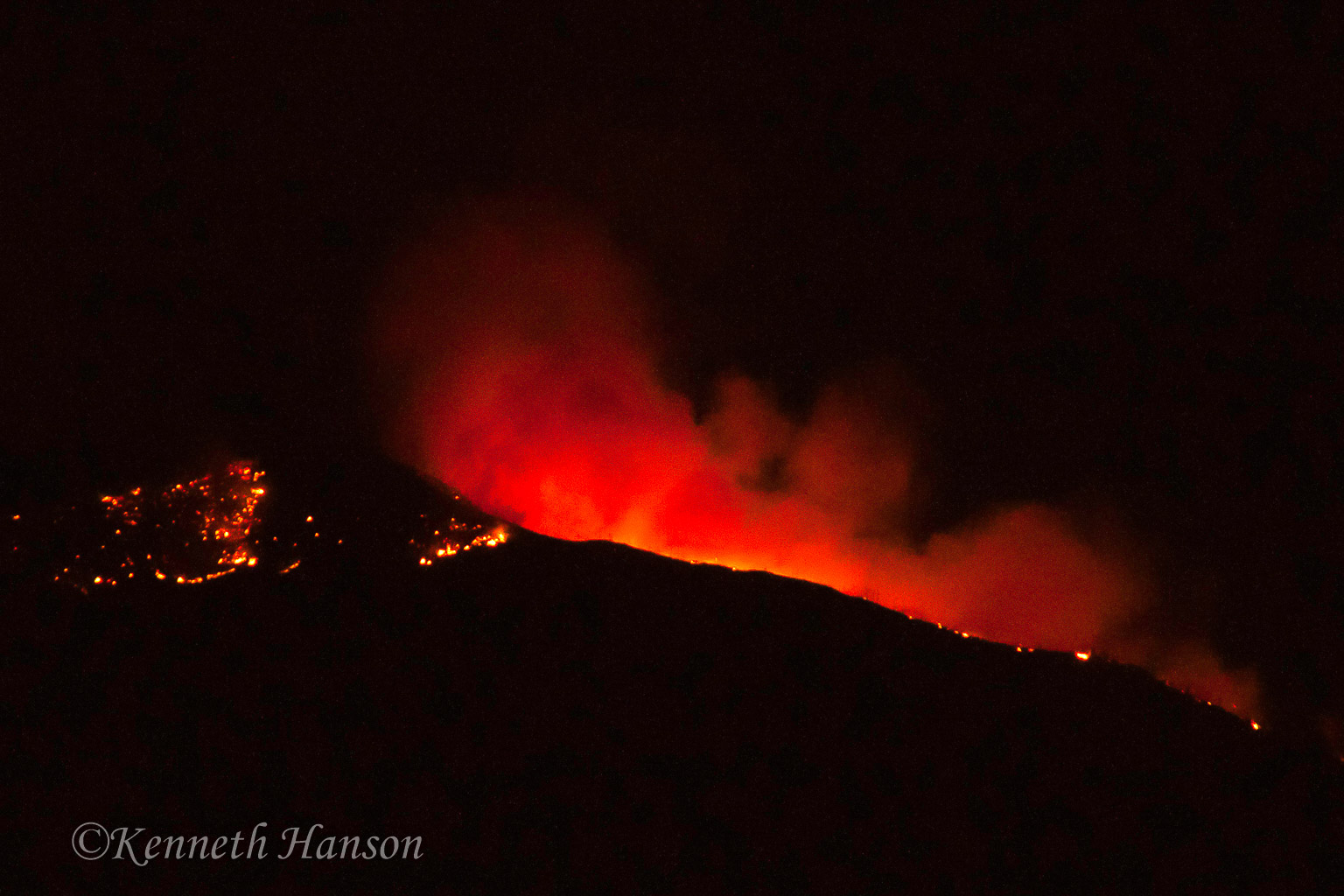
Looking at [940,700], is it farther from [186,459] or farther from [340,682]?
[186,459]

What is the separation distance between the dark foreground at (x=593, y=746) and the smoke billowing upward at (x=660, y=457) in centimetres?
265

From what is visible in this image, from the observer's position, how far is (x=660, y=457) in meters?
8.58

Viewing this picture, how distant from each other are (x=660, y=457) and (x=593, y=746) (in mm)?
4240

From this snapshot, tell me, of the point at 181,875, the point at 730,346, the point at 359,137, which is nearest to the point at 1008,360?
the point at 730,346

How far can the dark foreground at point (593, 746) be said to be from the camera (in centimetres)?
429

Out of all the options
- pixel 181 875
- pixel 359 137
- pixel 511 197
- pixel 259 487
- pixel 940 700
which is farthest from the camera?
pixel 511 197

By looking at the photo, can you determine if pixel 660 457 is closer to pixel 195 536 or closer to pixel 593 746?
pixel 593 746

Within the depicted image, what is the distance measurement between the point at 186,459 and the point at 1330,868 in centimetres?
737

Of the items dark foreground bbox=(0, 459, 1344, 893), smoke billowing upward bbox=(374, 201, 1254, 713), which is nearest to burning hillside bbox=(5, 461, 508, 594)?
dark foreground bbox=(0, 459, 1344, 893)

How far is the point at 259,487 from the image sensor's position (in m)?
5.43

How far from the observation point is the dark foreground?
4289 mm

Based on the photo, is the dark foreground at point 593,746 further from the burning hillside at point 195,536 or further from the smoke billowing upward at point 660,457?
the smoke billowing upward at point 660,457

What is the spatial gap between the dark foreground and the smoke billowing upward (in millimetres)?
2648

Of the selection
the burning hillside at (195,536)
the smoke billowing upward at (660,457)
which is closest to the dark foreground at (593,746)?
the burning hillside at (195,536)
